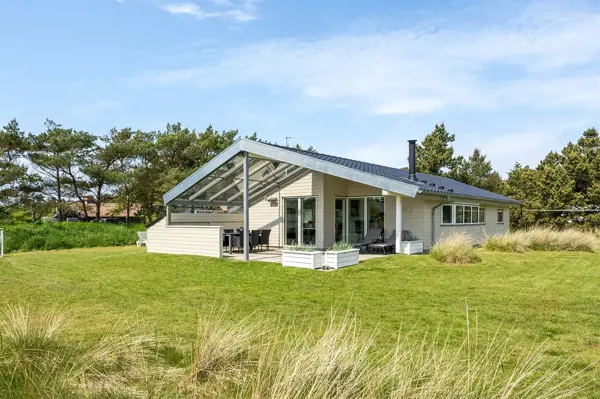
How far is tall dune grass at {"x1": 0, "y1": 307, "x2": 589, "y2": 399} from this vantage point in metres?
2.65

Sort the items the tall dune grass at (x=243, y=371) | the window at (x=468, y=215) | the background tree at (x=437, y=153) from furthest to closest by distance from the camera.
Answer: the background tree at (x=437, y=153) → the window at (x=468, y=215) → the tall dune grass at (x=243, y=371)

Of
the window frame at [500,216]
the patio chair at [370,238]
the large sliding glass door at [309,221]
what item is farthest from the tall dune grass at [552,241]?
the large sliding glass door at [309,221]

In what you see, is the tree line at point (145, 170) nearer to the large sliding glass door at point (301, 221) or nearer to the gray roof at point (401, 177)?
the gray roof at point (401, 177)

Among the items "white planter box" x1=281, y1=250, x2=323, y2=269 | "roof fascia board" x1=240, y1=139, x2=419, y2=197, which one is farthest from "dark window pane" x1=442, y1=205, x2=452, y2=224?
"white planter box" x1=281, y1=250, x2=323, y2=269

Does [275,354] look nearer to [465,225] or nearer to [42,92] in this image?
[42,92]

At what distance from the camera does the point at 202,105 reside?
18141 millimetres

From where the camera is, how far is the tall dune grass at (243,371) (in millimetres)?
2654

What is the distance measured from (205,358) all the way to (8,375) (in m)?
1.59

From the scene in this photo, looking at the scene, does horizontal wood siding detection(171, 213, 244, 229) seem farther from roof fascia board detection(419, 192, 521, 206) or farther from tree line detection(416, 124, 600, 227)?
tree line detection(416, 124, 600, 227)

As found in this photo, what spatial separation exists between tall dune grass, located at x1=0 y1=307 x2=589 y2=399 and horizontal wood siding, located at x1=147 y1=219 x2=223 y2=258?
9.52 metres

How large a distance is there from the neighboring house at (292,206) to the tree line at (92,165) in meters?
17.7

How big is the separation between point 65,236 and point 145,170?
1562cm

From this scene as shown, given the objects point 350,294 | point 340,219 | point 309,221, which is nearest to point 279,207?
point 309,221

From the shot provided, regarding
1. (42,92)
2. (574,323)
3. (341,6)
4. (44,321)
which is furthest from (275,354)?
(42,92)
